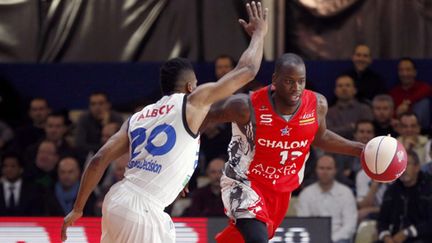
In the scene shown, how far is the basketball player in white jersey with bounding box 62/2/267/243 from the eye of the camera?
7.41 meters

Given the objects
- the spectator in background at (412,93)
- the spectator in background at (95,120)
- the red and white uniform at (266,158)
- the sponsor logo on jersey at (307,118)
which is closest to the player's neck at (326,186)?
the spectator in background at (412,93)

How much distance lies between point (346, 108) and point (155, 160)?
20.6ft

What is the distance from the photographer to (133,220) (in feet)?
24.2

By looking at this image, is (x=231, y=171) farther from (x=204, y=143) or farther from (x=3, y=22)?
(x=3, y=22)

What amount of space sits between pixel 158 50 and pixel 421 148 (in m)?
3.85

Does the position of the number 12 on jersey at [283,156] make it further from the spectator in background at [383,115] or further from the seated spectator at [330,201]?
the spectator in background at [383,115]

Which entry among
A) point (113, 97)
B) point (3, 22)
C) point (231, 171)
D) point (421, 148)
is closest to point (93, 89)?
point (113, 97)

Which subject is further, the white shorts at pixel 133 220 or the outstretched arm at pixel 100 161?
the outstretched arm at pixel 100 161

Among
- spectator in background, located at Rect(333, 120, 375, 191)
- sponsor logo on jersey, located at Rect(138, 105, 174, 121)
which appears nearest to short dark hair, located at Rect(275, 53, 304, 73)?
sponsor logo on jersey, located at Rect(138, 105, 174, 121)

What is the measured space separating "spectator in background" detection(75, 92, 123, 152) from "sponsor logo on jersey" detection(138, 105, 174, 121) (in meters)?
6.04

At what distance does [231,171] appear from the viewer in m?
8.92

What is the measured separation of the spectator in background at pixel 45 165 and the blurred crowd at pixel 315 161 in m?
0.01

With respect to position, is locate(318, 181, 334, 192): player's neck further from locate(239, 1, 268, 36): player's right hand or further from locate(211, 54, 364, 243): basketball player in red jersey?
locate(239, 1, 268, 36): player's right hand

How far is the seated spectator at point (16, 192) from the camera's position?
12734 mm
